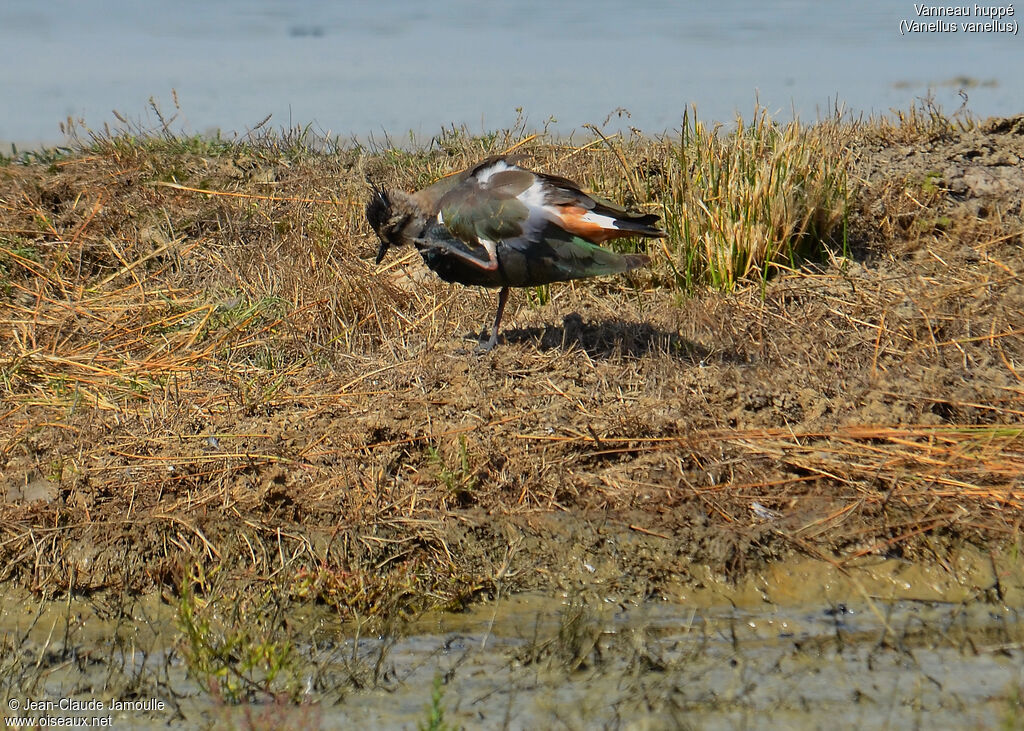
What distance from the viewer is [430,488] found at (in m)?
4.37

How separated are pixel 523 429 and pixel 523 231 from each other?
1055mm

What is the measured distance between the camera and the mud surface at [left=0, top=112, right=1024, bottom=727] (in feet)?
13.2

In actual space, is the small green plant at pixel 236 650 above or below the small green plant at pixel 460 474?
below

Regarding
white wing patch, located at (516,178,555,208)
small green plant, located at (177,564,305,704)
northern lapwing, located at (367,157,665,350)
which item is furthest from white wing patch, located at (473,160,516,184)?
small green plant, located at (177,564,305,704)

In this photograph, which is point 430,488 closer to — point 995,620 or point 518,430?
point 518,430

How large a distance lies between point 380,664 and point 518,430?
1.40 metres

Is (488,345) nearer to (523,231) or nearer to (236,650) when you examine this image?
(523,231)

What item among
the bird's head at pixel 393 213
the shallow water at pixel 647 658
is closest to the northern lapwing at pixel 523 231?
the bird's head at pixel 393 213

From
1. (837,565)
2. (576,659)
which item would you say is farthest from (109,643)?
(837,565)

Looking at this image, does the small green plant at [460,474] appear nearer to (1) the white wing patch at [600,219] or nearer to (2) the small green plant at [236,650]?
(2) the small green plant at [236,650]

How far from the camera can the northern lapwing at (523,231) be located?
5.13 m

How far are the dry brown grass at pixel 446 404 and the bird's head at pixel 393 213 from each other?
341 mm

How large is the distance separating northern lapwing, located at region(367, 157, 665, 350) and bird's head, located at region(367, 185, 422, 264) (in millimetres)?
293

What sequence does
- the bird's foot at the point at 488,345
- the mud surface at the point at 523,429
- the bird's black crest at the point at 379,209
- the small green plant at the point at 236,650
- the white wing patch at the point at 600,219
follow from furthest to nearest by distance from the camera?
the bird's black crest at the point at 379,209
the bird's foot at the point at 488,345
the white wing patch at the point at 600,219
the mud surface at the point at 523,429
the small green plant at the point at 236,650
